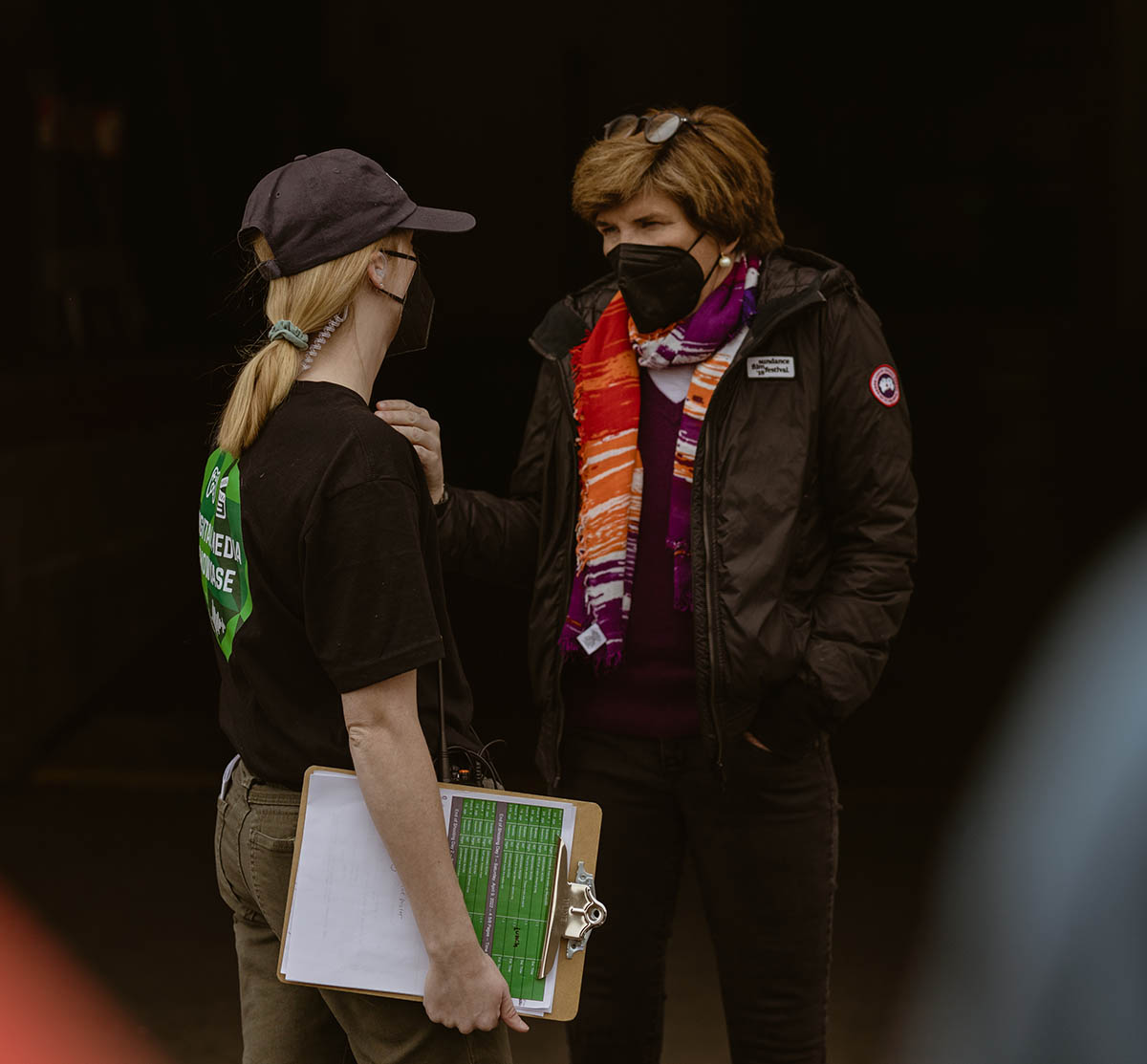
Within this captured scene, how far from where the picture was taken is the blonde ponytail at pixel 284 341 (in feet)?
5.80

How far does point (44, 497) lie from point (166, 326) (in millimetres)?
7898

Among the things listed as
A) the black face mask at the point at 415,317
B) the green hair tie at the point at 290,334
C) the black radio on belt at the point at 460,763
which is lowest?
the black radio on belt at the point at 460,763

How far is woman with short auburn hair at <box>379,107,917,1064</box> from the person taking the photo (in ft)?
7.69

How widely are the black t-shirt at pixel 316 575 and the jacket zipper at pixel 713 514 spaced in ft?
1.88

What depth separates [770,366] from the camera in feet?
7.72

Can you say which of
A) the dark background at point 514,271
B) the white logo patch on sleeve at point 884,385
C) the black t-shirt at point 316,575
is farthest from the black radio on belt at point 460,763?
the white logo patch on sleeve at point 884,385

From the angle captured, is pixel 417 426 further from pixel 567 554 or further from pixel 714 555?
pixel 714 555

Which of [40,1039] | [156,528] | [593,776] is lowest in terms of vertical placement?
[156,528]

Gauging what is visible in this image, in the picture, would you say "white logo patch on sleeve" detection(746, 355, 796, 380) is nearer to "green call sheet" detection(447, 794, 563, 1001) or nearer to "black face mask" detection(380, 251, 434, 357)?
"black face mask" detection(380, 251, 434, 357)

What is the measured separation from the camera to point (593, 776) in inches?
98.3

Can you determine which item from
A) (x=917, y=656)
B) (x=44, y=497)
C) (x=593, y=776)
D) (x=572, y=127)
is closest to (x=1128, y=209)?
(x=572, y=127)

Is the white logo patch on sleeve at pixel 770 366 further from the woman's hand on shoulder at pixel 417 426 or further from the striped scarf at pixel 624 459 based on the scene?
the woman's hand on shoulder at pixel 417 426

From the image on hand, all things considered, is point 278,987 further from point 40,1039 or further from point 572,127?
point 572,127

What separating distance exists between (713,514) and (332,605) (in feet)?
2.75
